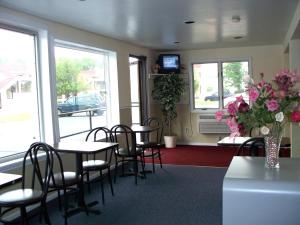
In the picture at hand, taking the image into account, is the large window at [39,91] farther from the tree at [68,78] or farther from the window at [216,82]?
the window at [216,82]

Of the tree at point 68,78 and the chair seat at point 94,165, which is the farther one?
the tree at point 68,78

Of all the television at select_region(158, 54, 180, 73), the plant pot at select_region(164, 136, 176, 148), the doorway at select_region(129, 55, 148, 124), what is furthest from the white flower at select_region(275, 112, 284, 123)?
the television at select_region(158, 54, 180, 73)

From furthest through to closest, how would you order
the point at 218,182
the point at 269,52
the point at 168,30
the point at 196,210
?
1. the point at 269,52
2. the point at 168,30
3. the point at 218,182
4. the point at 196,210

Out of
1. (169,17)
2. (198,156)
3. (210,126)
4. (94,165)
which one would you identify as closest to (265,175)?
(94,165)

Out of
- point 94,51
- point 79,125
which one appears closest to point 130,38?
point 94,51

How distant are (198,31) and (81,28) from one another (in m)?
1.96

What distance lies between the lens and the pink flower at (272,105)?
1922 millimetres

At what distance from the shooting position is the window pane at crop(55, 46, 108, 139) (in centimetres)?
502

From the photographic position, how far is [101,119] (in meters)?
6.16

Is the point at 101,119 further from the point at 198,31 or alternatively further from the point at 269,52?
the point at 269,52

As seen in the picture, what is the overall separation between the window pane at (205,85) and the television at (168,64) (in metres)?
0.58

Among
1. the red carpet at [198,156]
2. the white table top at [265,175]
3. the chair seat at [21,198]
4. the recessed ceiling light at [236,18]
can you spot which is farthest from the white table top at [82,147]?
the red carpet at [198,156]

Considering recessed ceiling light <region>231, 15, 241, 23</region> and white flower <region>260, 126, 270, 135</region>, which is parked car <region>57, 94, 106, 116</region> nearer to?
recessed ceiling light <region>231, 15, 241, 23</region>

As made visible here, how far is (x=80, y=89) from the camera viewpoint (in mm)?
5555
